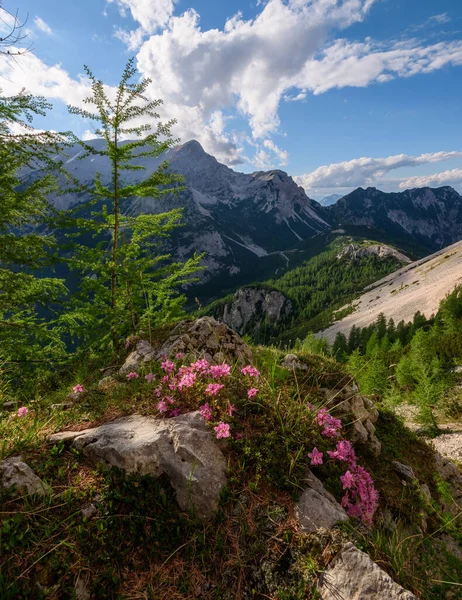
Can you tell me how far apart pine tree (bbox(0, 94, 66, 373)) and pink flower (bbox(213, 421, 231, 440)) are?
6.47m

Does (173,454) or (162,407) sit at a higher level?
(162,407)

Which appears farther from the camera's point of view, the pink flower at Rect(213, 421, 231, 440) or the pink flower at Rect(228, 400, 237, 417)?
the pink flower at Rect(228, 400, 237, 417)

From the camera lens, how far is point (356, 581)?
2.21 meters

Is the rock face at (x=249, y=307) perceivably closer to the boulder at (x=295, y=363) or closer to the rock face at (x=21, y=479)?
the boulder at (x=295, y=363)

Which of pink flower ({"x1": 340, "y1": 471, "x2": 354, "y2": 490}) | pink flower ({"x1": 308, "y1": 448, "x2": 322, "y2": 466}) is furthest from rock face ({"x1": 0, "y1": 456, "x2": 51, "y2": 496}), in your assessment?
pink flower ({"x1": 340, "y1": 471, "x2": 354, "y2": 490})

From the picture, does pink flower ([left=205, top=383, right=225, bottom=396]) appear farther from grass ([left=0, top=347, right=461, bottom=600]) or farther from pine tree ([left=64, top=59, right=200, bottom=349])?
pine tree ([left=64, top=59, right=200, bottom=349])

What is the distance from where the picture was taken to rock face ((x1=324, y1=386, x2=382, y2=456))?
4.85 m

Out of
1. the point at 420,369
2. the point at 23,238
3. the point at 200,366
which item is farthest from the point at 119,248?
the point at 420,369

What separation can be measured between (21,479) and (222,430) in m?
2.06

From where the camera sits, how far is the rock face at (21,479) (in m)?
2.73

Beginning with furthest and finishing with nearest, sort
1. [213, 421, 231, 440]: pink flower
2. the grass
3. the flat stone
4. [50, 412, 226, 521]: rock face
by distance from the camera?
the flat stone < [213, 421, 231, 440]: pink flower < [50, 412, 226, 521]: rock face < the grass

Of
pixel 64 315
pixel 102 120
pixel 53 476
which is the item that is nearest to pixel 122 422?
pixel 53 476

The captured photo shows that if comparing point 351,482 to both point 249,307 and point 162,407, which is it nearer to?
point 162,407

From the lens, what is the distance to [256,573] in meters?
2.49
